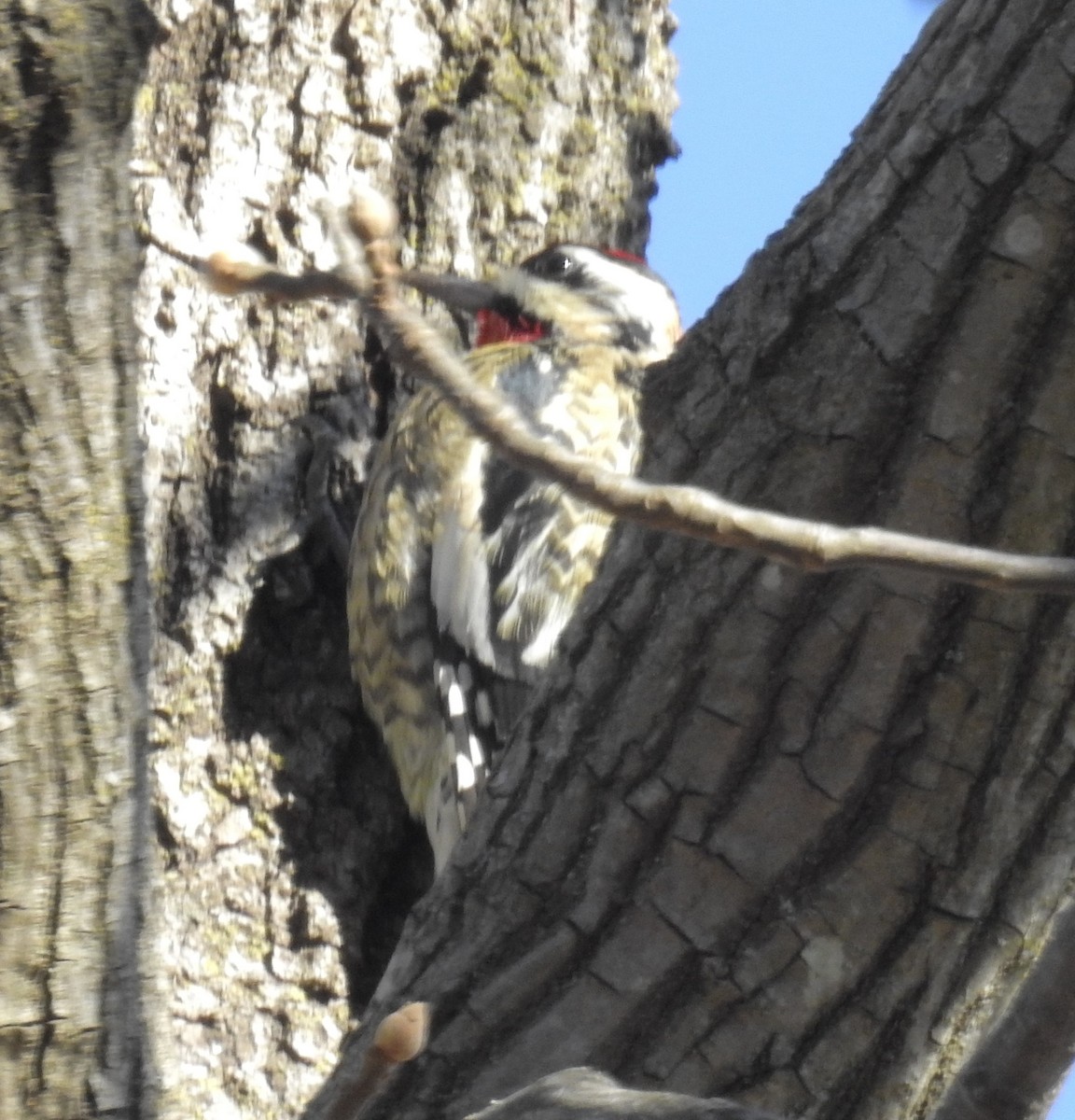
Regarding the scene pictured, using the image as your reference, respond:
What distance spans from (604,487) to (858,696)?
0.76m

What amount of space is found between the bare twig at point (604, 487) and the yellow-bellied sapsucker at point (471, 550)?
2.01 m

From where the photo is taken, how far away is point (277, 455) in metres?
2.89

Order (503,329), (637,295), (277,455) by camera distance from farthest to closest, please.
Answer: (637,295), (503,329), (277,455)

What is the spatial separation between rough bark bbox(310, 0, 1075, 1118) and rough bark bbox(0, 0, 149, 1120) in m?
0.52

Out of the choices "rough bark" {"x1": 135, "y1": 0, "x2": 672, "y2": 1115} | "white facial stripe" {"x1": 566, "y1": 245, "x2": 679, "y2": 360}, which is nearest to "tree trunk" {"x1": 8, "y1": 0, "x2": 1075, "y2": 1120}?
"rough bark" {"x1": 135, "y1": 0, "x2": 672, "y2": 1115}

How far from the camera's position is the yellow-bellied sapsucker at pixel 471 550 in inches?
127

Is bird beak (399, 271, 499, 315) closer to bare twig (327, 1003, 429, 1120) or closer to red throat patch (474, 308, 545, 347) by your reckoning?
red throat patch (474, 308, 545, 347)

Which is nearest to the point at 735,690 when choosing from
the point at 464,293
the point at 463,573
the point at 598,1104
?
the point at 598,1104

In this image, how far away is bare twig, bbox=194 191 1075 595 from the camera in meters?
1.02

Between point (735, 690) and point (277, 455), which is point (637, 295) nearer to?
point (277, 455)

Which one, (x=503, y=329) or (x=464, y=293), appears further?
(x=503, y=329)

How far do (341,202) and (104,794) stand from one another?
1631 mm

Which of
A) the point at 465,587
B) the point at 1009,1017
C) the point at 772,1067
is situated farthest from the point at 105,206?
the point at 465,587

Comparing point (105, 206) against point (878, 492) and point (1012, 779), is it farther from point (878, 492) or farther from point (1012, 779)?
point (1012, 779)
